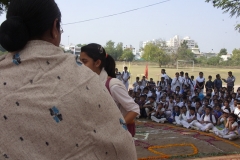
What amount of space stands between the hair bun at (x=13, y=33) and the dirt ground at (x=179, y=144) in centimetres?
577

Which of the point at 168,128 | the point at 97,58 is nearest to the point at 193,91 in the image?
the point at 168,128

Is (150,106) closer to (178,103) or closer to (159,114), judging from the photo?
(159,114)

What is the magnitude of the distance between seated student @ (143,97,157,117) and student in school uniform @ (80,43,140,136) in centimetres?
975

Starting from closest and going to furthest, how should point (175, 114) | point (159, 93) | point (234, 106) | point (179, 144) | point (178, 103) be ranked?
point (179, 144), point (234, 106), point (175, 114), point (178, 103), point (159, 93)

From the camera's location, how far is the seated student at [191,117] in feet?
34.5

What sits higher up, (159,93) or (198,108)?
(159,93)

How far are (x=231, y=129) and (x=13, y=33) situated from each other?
27.9 ft

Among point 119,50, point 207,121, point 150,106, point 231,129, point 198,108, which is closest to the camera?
point 231,129

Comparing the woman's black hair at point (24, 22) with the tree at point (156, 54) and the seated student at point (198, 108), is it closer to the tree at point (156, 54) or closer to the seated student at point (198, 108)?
the seated student at point (198, 108)

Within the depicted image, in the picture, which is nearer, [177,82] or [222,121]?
[222,121]

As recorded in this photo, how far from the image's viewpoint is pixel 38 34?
4.11 ft

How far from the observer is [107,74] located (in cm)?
275

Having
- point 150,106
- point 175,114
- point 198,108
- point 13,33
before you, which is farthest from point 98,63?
point 150,106

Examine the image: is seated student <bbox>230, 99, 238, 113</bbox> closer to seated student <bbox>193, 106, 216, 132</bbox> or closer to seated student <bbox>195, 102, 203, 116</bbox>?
seated student <bbox>193, 106, 216, 132</bbox>
